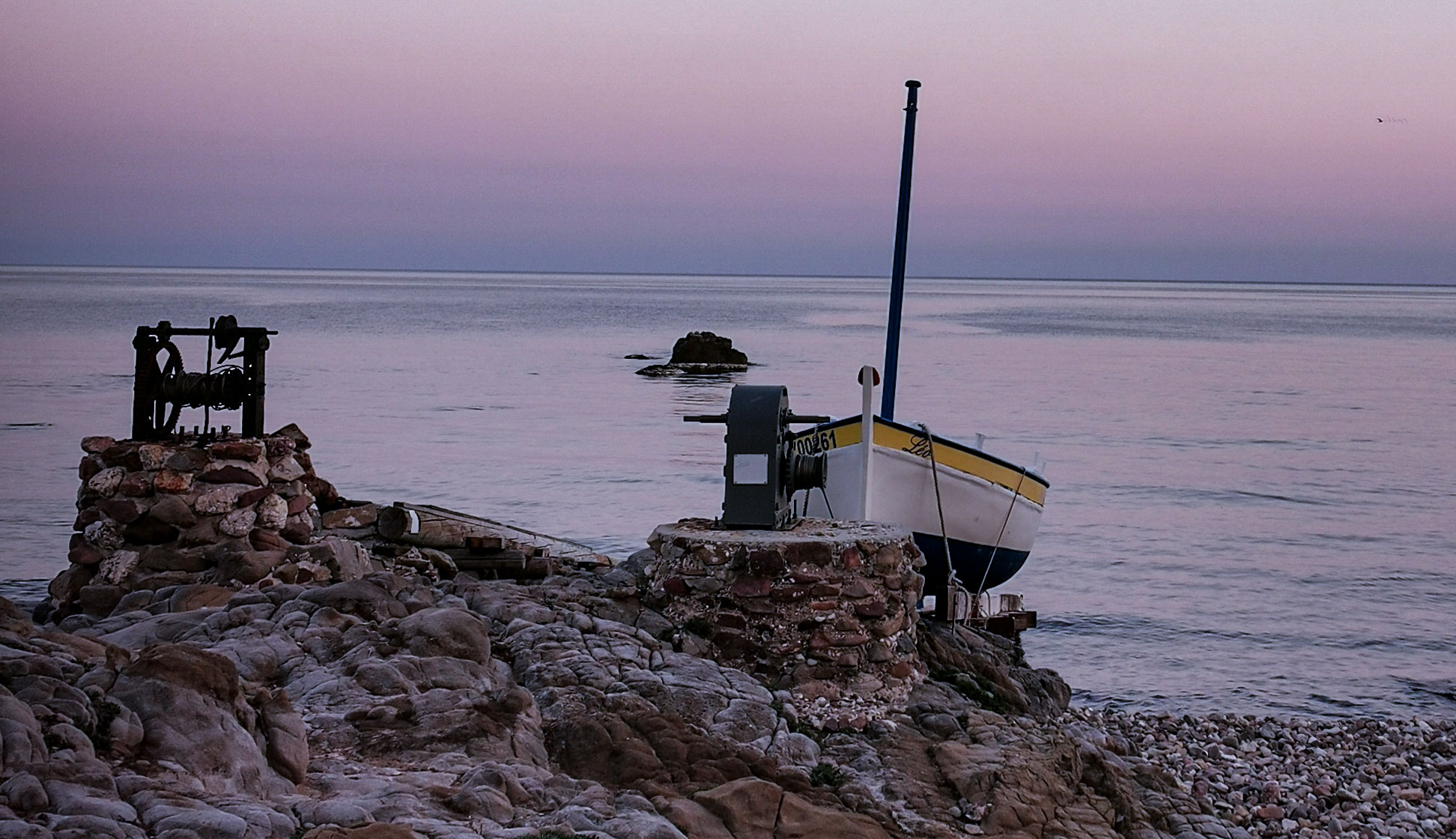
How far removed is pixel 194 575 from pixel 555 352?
5482cm

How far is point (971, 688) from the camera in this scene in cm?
881

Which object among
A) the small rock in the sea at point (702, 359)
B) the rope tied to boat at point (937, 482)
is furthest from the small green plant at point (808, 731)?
the small rock in the sea at point (702, 359)

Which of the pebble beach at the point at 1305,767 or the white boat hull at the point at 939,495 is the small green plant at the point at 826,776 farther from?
the white boat hull at the point at 939,495

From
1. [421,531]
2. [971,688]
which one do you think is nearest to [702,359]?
[421,531]

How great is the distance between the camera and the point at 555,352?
6297 cm

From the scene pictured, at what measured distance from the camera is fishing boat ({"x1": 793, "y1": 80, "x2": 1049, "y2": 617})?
1241 cm

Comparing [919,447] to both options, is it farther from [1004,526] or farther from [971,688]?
[971,688]

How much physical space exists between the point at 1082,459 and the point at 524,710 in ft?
75.3

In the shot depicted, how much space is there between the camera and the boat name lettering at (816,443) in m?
13.0

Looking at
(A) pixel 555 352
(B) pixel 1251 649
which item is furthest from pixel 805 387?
(B) pixel 1251 649

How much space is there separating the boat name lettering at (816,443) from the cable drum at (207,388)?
203 inches

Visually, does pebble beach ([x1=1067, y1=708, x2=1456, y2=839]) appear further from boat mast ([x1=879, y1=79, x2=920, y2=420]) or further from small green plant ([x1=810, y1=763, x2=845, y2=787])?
boat mast ([x1=879, y1=79, x2=920, y2=420])

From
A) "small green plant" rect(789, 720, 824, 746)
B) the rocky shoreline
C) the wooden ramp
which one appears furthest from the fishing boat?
"small green plant" rect(789, 720, 824, 746)

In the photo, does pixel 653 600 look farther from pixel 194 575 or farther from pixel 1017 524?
pixel 1017 524
